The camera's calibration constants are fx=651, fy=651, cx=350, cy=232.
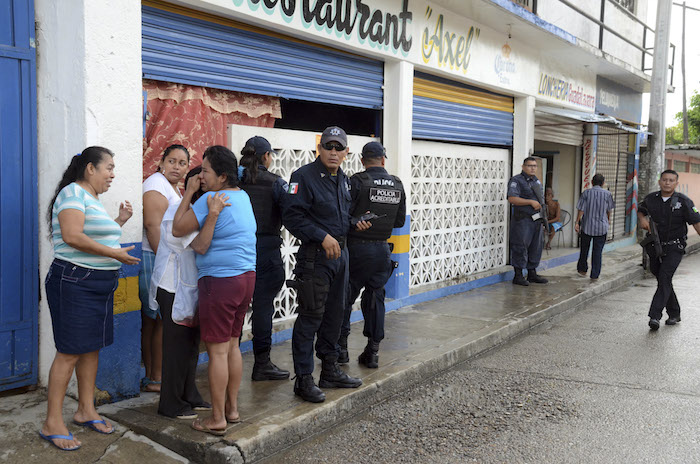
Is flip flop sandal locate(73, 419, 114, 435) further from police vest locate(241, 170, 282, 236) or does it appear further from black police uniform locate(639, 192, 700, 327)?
black police uniform locate(639, 192, 700, 327)

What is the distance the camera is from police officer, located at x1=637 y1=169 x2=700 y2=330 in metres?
7.52

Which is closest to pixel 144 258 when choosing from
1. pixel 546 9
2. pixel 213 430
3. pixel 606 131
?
pixel 213 430

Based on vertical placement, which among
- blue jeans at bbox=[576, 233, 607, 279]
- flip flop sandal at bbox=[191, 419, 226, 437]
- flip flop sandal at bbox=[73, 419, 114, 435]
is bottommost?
flip flop sandal at bbox=[191, 419, 226, 437]

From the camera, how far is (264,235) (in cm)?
497

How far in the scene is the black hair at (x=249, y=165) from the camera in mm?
4805

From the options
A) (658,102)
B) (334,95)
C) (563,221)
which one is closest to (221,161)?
(334,95)

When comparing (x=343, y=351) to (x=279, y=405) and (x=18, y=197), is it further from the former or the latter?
(x=18, y=197)

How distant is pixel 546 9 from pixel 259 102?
7.55 metres

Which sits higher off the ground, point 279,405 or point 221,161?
point 221,161

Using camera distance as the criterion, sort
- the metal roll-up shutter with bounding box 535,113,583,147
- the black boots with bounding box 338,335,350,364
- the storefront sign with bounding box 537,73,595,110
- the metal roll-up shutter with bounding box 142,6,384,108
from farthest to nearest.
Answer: the metal roll-up shutter with bounding box 535,113,583,147
the storefront sign with bounding box 537,73,595,110
the black boots with bounding box 338,335,350,364
the metal roll-up shutter with bounding box 142,6,384,108

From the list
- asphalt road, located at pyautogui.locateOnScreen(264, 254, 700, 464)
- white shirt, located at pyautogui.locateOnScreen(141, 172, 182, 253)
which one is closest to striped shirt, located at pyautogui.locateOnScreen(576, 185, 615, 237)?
asphalt road, located at pyautogui.locateOnScreen(264, 254, 700, 464)

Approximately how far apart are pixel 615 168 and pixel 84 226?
15.1 m

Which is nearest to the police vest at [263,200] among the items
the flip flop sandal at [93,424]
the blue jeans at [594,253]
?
the flip flop sandal at [93,424]

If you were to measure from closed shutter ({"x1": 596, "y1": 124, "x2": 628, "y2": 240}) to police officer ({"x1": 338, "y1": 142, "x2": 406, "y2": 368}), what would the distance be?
1089 centimetres
